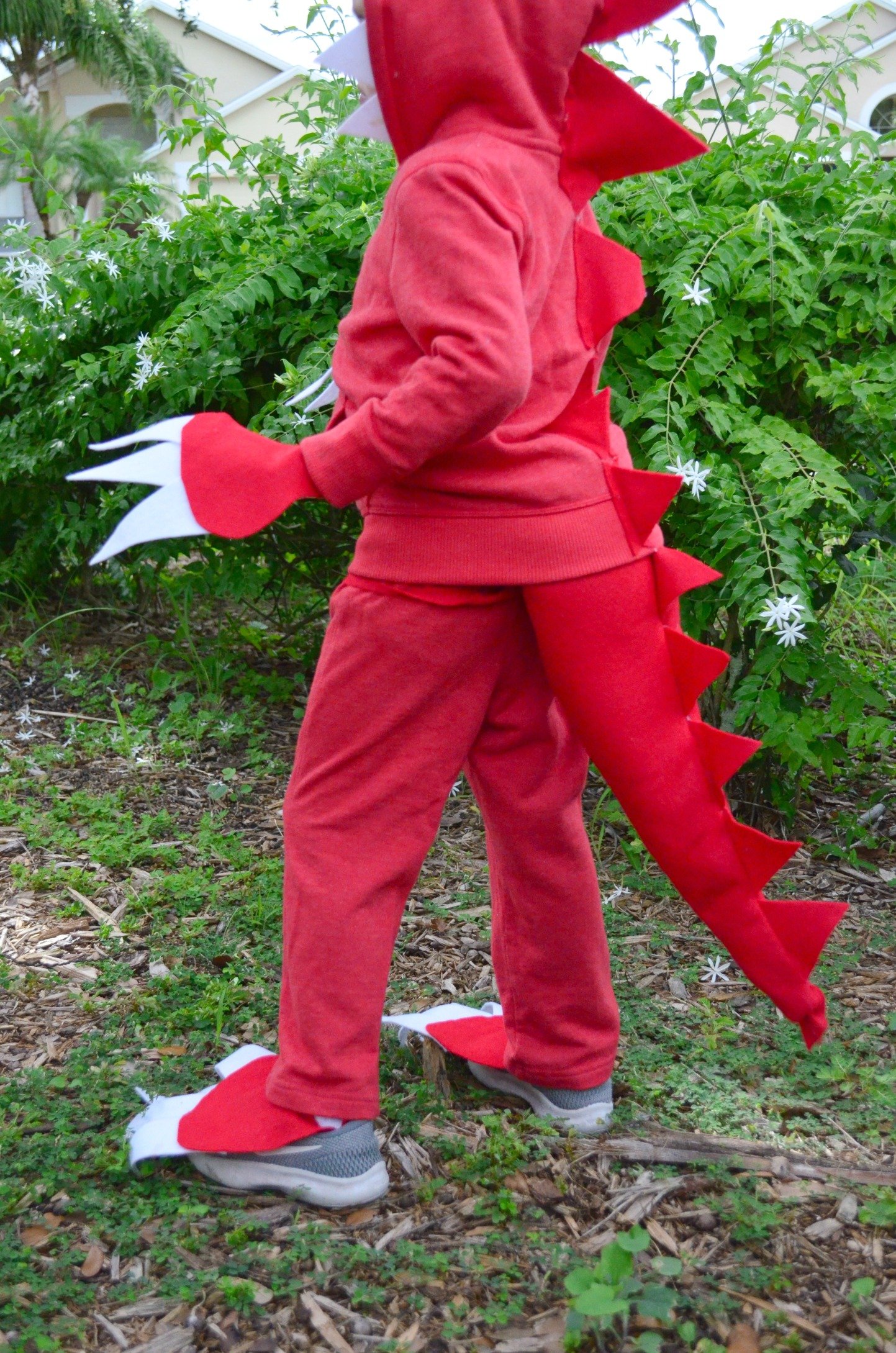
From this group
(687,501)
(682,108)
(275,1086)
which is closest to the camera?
(275,1086)

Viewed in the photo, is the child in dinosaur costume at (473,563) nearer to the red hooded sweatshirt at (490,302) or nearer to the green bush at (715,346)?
the red hooded sweatshirt at (490,302)

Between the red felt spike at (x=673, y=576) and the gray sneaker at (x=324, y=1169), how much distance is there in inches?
35.9

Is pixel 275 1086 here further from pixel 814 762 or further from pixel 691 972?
pixel 814 762

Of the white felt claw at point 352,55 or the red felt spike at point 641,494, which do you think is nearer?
the white felt claw at point 352,55

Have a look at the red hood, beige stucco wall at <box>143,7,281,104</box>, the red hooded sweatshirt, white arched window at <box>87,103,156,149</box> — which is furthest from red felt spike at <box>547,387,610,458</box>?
white arched window at <box>87,103,156,149</box>

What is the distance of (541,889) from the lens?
1.93 meters

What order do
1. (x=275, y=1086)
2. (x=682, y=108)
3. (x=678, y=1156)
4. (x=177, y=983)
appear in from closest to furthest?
(x=275, y=1086), (x=678, y=1156), (x=177, y=983), (x=682, y=108)

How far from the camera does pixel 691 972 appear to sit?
257 centimetres

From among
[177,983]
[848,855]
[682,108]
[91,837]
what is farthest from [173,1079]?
[682,108]

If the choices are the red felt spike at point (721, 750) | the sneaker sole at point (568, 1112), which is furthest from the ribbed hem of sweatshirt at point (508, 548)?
the sneaker sole at point (568, 1112)

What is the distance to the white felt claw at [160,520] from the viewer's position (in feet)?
4.89

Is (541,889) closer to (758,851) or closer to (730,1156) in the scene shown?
(758,851)

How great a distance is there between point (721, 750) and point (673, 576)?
256mm

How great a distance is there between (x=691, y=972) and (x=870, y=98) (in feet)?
68.5
